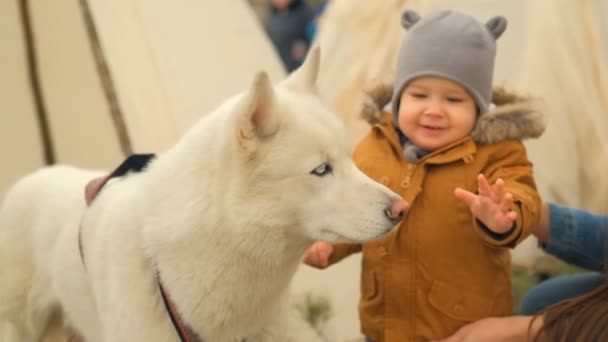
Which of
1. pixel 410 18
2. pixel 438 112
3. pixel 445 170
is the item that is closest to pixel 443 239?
pixel 445 170

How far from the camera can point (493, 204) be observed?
1105 mm

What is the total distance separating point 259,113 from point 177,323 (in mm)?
394

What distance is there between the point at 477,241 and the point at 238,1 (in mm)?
1903

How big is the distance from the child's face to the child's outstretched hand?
0.60 ft

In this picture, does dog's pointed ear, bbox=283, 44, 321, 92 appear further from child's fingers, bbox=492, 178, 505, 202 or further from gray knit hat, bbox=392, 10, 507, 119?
child's fingers, bbox=492, 178, 505, 202

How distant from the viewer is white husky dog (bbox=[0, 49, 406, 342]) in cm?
104

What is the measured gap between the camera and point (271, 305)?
1189mm

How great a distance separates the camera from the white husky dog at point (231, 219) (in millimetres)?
1045

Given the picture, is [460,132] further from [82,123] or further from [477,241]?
[82,123]

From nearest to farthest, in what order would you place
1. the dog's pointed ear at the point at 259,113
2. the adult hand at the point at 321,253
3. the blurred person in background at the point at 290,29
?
the dog's pointed ear at the point at 259,113 → the adult hand at the point at 321,253 → the blurred person in background at the point at 290,29

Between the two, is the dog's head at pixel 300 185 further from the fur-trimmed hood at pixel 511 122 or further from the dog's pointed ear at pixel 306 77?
the fur-trimmed hood at pixel 511 122

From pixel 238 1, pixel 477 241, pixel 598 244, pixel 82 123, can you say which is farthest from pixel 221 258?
pixel 238 1

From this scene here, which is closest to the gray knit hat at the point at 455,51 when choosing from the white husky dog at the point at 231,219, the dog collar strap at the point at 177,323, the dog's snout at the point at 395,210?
the white husky dog at the point at 231,219

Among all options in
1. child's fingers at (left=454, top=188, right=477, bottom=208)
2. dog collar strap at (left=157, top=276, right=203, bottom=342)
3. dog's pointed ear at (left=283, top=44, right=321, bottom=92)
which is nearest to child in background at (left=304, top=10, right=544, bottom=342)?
child's fingers at (left=454, top=188, right=477, bottom=208)
